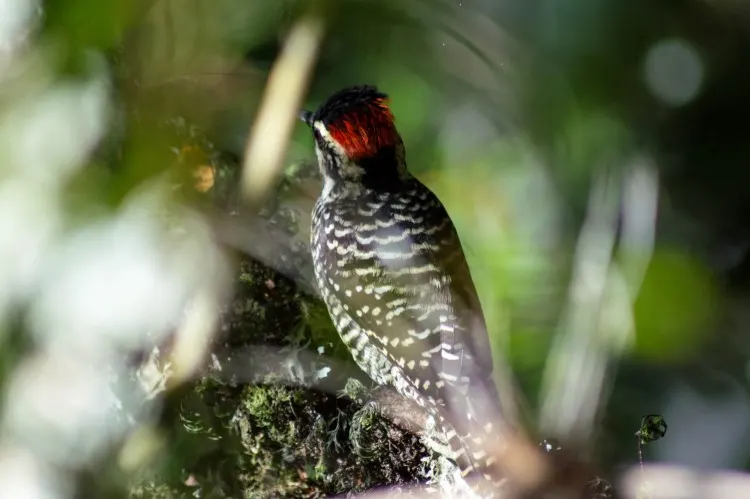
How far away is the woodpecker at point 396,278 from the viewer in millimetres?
887

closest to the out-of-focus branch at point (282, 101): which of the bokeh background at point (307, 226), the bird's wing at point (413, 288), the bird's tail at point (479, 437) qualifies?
Result: the bokeh background at point (307, 226)

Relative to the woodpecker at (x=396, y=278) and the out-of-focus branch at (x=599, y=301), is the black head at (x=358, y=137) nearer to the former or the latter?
the woodpecker at (x=396, y=278)

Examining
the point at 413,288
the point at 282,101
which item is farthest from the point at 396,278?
the point at 282,101

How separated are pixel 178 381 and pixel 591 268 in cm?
67

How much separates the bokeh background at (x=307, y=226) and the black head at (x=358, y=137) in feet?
0.08

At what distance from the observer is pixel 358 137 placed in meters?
0.98

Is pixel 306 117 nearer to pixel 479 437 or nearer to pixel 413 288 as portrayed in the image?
pixel 413 288

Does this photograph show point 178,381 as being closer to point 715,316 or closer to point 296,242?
point 296,242

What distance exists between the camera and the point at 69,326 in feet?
3.47

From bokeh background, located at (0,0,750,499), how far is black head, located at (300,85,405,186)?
0.02m

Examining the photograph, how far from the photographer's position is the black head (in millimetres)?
949

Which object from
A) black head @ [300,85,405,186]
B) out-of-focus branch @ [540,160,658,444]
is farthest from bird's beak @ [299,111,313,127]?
out-of-focus branch @ [540,160,658,444]

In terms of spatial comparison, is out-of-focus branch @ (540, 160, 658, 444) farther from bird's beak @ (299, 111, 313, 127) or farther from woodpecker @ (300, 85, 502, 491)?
bird's beak @ (299, 111, 313, 127)

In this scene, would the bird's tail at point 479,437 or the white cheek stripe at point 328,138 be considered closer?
the bird's tail at point 479,437
